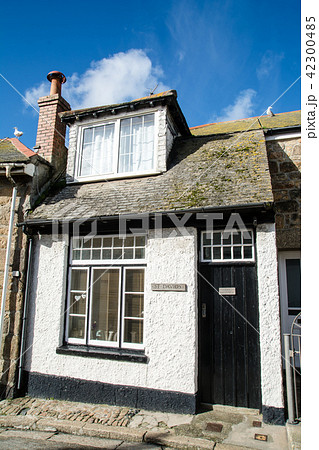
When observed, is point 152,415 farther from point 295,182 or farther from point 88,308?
point 295,182

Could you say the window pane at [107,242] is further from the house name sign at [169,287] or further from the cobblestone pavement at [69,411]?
the cobblestone pavement at [69,411]

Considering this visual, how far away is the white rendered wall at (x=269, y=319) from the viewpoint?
488 cm

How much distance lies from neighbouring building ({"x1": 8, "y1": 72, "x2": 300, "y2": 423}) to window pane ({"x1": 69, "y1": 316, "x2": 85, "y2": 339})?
0.10 feet

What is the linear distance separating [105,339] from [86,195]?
10.8 feet

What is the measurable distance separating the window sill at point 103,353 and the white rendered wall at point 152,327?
88mm

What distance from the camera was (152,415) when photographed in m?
5.28

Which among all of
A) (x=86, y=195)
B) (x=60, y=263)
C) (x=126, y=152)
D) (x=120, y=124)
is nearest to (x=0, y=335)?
(x=60, y=263)

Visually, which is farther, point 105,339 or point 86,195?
point 86,195

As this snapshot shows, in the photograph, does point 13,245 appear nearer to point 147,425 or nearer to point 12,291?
point 12,291

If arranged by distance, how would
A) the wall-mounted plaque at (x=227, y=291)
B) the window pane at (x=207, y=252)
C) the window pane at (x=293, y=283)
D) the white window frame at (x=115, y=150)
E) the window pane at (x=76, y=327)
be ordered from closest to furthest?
1. the wall-mounted plaque at (x=227, y=291)
2. the window pane at (x=207, y=252)
3. the window pane at (x=76, y=327)
4. the window pane at (x=293, y=283)
5. the white window frame at (x=115, y=150)

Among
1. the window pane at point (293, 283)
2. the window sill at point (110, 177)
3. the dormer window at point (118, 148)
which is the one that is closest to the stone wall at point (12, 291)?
the window sill at point (110, 177)

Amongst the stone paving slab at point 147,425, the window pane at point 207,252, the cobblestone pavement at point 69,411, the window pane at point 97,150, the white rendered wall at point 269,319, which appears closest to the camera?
the stone paving slab at point 147,425

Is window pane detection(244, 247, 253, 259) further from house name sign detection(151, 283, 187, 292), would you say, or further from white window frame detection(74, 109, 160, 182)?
white window frame detection(74, 109, 160, 182)
